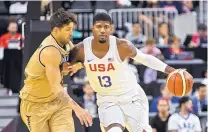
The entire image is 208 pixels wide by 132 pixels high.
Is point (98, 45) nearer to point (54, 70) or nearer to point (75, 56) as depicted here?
point (75, 56)

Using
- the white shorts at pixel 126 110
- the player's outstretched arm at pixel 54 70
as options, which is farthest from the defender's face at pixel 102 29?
the white shorts at pixel 126 110

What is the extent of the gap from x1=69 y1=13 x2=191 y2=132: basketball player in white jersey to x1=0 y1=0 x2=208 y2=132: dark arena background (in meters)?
1.25

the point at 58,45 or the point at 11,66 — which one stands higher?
the point at 58,45

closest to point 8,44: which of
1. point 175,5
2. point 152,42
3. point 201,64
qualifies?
point 152,42

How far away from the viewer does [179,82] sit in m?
7.32

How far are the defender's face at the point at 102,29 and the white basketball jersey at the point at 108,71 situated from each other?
14 cm

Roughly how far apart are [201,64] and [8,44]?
3.70m

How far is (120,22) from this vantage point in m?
15.1

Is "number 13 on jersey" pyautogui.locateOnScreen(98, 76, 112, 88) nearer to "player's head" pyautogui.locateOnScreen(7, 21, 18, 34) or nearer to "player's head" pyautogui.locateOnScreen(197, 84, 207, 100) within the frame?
"player's head" pyautogui.locateOnScreen(197, 84, 207, 100)

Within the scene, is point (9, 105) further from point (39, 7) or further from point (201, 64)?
point (201, 64)

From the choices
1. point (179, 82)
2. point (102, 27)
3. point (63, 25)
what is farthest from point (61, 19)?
point (179, 82)

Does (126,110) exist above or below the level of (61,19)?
below

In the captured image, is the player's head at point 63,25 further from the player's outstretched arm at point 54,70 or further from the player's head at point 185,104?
the player's head at point 185,104

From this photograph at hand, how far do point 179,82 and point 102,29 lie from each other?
103cm
